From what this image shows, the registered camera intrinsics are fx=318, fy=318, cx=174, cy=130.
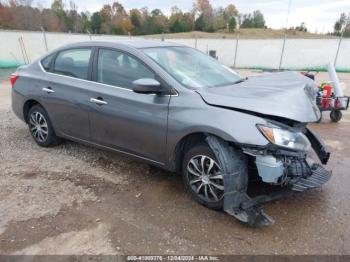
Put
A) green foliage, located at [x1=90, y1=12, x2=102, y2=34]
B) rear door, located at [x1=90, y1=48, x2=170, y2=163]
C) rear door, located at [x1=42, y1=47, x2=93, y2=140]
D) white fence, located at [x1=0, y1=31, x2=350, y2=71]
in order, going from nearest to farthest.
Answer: rear door, located at [x1=90, y1=48, x2=170, y2=163] < rear door, located at [x1=42, y1=47, x2=93, y2=140] < white fence, located at [x1=0, y1=31, x2=350, y2=71] < green foliage, located at [x1=90, y1=12, x2=102, y2=34]

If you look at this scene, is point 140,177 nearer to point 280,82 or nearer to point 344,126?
point 280,82

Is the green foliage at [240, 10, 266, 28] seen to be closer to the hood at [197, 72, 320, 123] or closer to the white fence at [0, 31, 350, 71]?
the white fence at [0, 31, 350, 71]

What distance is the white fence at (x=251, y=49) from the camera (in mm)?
17562

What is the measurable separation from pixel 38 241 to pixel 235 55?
68.5 ft

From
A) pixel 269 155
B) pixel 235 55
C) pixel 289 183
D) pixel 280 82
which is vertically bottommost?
pixel 235 55

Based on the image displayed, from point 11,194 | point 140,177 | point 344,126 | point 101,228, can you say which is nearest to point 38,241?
point 101,228

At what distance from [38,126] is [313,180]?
12.9ft

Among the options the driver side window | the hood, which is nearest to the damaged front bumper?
the hood

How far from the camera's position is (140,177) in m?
3.99

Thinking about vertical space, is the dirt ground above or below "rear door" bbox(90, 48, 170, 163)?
below

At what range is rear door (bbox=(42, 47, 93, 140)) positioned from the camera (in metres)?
4.12

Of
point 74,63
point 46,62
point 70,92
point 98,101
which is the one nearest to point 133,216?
point 98,101

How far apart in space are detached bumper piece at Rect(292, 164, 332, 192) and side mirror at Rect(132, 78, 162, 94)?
1.68 m

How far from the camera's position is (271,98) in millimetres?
3051
